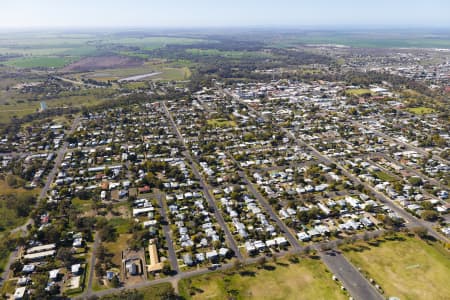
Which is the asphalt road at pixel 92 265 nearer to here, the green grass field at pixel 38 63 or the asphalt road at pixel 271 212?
the asphalt road at pixel 271 212

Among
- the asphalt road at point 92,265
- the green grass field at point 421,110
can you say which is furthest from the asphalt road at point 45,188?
the green grass field at point 421,110

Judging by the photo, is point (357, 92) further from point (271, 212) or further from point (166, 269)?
point (166, 269)

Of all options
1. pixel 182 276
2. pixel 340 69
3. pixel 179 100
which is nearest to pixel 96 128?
pixel 179 100

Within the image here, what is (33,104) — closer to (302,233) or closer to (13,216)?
(13,216)

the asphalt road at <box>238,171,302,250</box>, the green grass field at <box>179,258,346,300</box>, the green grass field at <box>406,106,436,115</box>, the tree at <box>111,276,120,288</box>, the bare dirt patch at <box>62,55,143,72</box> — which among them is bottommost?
the green grass field at <box>179,258,346,300</box>

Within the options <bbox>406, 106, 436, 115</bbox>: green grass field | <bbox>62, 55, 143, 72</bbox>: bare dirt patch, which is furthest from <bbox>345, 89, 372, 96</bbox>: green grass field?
<bbox>62, 55, 143, 72</bbox>: bare dirt patch

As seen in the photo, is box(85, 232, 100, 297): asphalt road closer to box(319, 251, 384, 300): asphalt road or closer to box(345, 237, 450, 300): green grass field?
box(319, 251, 384, 300): asphalt road
